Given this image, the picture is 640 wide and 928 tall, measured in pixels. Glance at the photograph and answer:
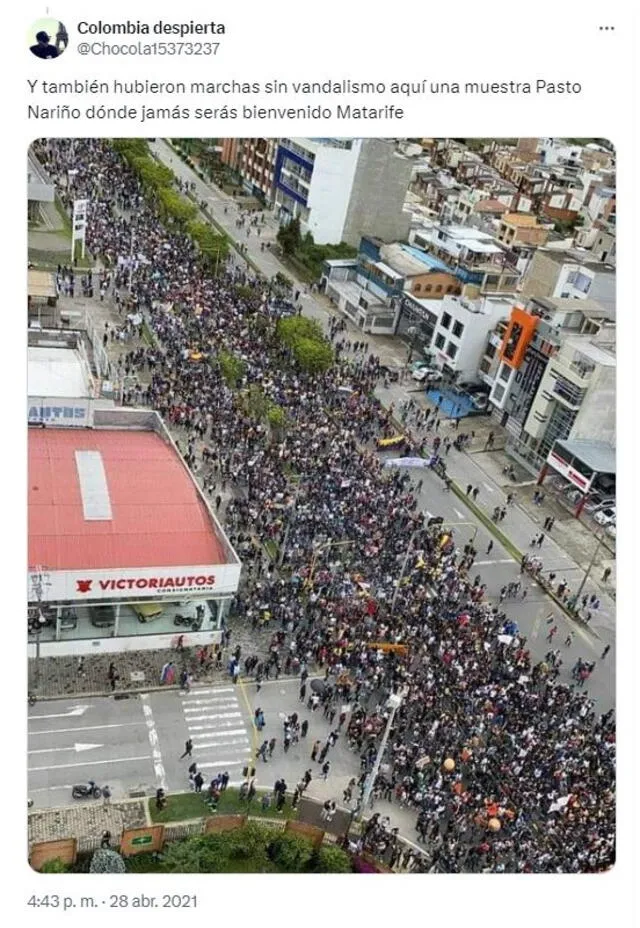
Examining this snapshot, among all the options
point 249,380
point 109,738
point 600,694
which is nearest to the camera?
point 109,738

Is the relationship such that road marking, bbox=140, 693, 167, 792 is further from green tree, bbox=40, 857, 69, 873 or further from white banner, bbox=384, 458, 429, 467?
white banner, bbox=384, 458, 429, 467

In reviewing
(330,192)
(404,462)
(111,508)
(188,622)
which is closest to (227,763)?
(188,622)

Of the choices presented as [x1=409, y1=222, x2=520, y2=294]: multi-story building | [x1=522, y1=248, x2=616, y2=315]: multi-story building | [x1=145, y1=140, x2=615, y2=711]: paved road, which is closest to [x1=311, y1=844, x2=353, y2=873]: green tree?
[x1=145, y1=140, x2=615, y2=711]: paved road

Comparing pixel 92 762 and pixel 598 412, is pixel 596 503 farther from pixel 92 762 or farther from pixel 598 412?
pixel 92 762

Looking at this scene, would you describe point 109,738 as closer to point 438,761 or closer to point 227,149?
point 438,761

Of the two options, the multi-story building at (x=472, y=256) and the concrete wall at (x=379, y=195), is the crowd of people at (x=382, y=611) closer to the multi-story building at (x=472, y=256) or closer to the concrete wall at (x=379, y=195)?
the multi-story building at (x=472, y=256)

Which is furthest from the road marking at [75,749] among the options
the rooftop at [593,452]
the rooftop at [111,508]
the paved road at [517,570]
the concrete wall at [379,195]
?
the concrete wall at [379,195]

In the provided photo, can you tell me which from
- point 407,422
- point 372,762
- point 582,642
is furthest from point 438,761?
point 407,422
